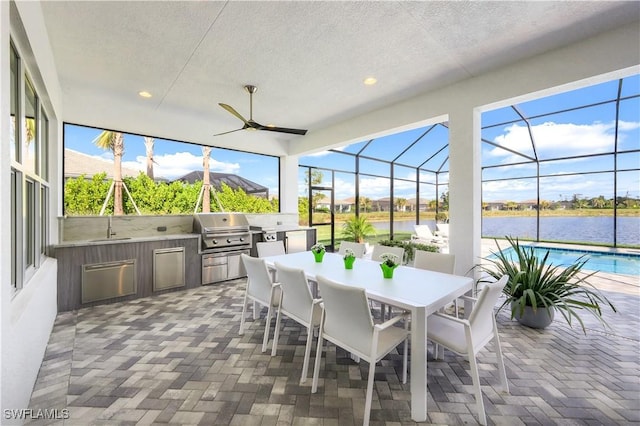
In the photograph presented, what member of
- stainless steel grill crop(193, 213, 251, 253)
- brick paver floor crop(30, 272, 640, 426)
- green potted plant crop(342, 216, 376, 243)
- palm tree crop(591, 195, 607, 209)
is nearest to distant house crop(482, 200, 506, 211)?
palm tree crop(591, 195, 607, 209)

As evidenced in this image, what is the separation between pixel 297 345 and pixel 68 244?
3163 mm

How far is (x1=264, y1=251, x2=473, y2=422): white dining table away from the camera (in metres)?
1.63

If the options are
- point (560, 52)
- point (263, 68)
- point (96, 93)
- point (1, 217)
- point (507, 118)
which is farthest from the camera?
point (507, 118)

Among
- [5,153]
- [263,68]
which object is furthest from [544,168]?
[5,153]

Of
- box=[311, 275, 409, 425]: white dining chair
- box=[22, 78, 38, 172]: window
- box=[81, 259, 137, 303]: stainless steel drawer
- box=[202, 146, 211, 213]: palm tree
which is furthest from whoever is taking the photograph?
box=[202, 146, 211, 213]: palm tree

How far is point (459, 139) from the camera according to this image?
346cm

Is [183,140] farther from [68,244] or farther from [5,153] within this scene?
[5,153]

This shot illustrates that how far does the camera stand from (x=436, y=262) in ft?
9.27

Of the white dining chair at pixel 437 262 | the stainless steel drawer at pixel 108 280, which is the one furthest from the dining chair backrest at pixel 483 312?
the stainless steel drawer at pixel 108 280

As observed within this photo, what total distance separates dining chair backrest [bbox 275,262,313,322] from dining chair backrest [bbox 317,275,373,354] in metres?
0.28

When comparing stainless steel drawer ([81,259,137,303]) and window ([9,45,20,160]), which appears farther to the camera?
stainless steel drawer ([81,259,137,303])

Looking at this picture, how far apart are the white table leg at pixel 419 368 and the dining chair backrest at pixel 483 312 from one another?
34cm

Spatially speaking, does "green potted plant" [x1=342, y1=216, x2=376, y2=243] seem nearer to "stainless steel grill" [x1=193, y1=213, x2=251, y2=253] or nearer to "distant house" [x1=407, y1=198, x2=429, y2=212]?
"distant house" [x1=407, y1=198, x2=429, y2=212]

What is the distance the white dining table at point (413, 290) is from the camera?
1.63m
